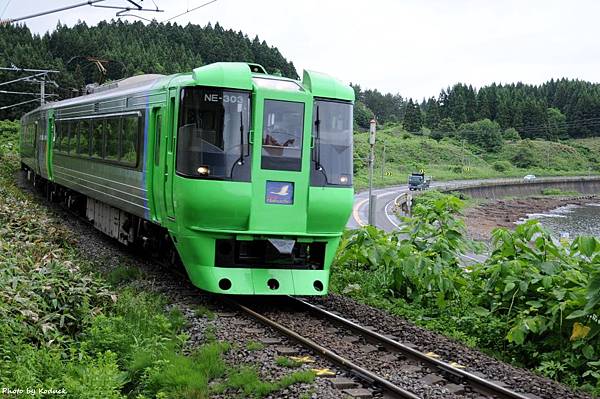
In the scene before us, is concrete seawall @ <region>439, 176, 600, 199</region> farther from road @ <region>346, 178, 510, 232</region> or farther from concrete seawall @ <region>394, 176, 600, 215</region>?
road @ <region>346, 178, 510, 232</region>

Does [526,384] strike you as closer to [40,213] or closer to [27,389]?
[27,389]

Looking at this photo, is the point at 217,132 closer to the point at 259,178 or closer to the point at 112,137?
the point at 259,178

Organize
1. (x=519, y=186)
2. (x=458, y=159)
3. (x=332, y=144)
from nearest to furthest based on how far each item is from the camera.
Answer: (x=332, y=144) < (x=519, y=186) < (x=458, y=159)

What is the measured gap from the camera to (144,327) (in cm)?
827

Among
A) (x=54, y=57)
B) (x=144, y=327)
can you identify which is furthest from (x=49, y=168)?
(x=54, y=57)

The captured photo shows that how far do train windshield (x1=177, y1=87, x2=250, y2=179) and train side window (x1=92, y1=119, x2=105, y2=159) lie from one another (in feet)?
19.9

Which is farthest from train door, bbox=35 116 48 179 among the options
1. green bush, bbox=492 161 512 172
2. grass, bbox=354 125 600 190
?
green bush, bbox=492 161 512 172

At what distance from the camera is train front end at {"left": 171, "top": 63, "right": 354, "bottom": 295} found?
31.1 ft

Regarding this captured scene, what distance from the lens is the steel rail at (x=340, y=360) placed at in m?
6.54

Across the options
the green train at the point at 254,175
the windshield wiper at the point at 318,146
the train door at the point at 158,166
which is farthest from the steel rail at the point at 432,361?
the train door at the point at 158,166

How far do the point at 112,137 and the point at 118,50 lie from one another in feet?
193

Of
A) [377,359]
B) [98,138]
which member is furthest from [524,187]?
[377,359]

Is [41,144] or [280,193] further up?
[41,144]

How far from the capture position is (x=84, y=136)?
16938mm
